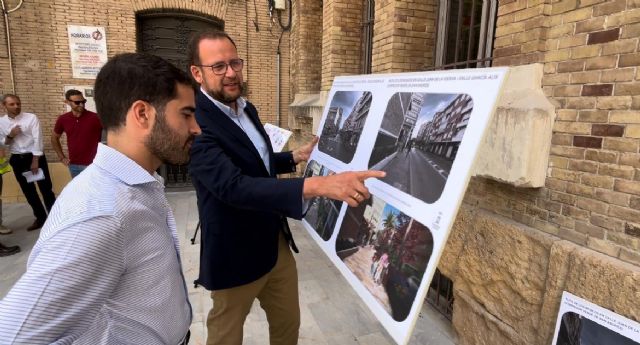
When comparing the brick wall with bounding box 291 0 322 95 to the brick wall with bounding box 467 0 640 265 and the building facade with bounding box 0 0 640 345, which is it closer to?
the building facade with bounding box 0 0 640 345

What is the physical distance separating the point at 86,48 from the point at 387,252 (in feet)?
27.3

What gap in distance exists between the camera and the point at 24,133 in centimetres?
563

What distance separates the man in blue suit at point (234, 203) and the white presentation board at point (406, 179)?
334mm

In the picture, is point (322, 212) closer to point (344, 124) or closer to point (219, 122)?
point (344, 124)

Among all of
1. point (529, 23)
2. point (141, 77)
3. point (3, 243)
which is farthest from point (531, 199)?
point (3, 243)

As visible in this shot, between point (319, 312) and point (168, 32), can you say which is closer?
point (319, 312)

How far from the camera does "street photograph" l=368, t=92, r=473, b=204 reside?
1.28m

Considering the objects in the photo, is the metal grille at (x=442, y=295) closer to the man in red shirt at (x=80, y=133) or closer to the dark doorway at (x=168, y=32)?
the man in red shirt at (x=80, y=133)

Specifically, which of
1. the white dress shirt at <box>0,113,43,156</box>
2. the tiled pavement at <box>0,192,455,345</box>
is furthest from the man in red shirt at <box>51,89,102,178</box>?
the tiled pavement at <box>0,192,455,345</box>

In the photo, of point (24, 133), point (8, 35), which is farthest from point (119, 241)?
point (8, 35)

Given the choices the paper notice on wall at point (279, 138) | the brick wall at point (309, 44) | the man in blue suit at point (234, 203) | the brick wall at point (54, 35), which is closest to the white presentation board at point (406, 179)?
the man in blue suit at point (234, 203)

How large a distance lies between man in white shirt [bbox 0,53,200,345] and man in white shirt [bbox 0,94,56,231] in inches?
225

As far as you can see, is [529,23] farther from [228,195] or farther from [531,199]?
[228,195]

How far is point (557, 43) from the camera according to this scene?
2.14 m
